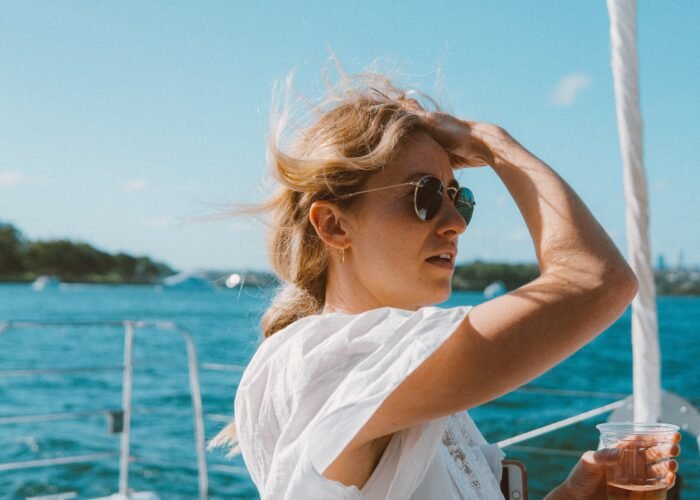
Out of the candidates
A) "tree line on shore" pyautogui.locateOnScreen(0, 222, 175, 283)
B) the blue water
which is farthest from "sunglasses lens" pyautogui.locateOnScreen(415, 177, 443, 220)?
"tree line on shore" pyautogui.locateOnScreen(0, 222, 175, 283)

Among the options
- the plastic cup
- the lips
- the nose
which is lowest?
the plastic cup

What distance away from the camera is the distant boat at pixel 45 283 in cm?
8050

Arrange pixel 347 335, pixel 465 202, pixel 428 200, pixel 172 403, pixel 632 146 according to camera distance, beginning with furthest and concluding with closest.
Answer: pixel 172 403 < pixel 632 146 < pixel 465 202 < pixel 428 200 < pixel 347 335

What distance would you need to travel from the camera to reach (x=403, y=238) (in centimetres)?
95

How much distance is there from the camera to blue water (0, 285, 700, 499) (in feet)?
24.6

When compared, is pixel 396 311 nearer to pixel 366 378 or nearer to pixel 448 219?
pixel 366 378

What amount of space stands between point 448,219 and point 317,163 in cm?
19

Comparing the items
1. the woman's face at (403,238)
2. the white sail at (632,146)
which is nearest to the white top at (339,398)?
the woman's face at (403,238)

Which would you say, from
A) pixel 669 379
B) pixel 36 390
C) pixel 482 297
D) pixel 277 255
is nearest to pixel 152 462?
pixel 277 255

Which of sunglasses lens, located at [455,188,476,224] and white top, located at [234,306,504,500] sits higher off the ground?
sunglasses lens, located at [455,188,476,224]

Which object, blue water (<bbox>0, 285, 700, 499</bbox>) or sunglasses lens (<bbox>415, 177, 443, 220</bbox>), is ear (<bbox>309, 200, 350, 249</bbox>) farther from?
blue water (<bbox>0, 285, 700, 499</bbox>)

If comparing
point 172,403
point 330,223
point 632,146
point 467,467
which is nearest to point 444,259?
point 330,223

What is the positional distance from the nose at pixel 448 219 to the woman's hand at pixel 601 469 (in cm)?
36

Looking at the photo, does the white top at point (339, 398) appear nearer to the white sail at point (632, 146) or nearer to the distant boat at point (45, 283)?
the white sail at point (632, 146)
